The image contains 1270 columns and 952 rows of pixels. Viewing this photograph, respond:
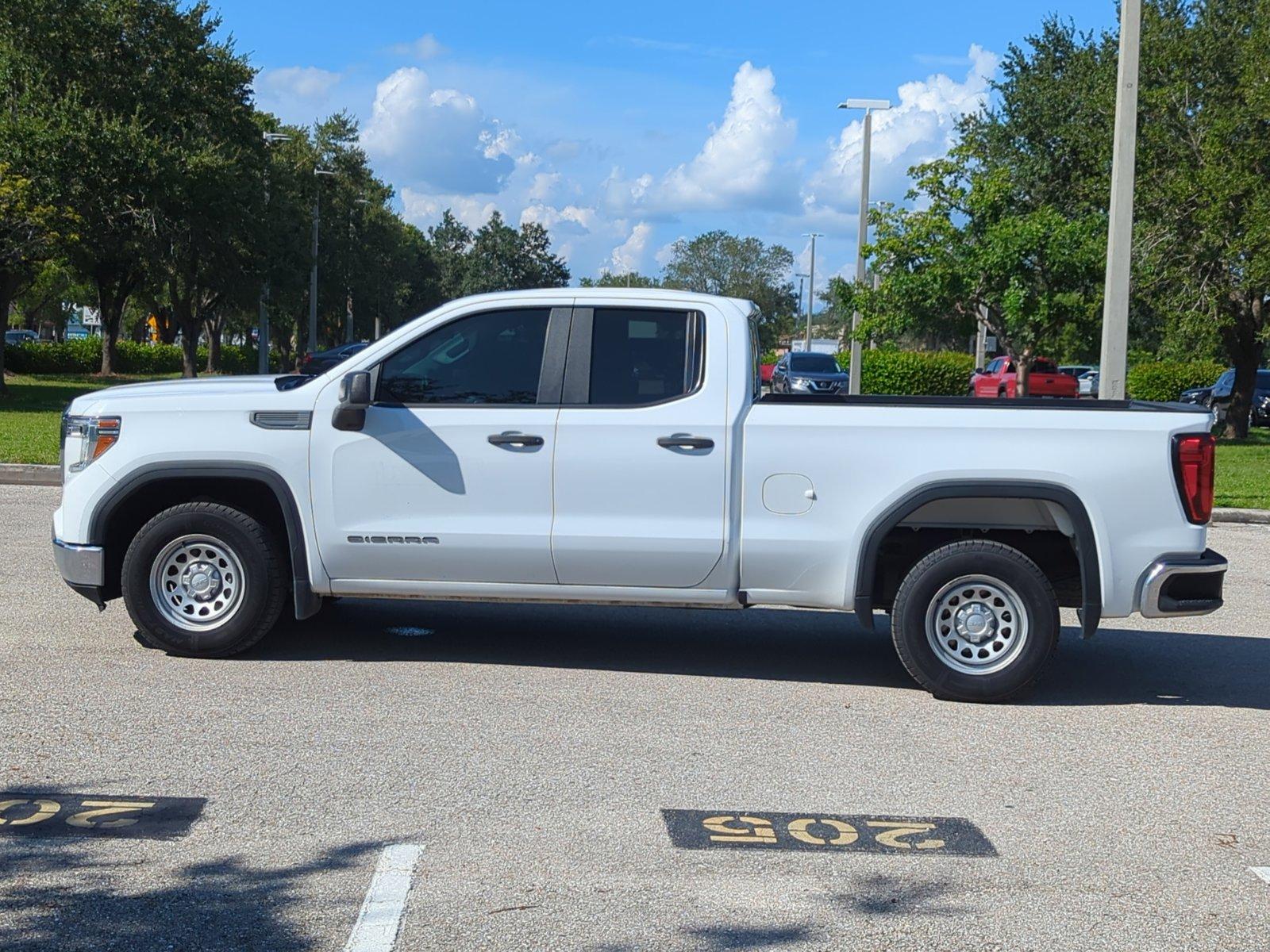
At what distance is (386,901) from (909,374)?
134ft

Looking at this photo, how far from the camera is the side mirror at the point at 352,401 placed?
274 inches

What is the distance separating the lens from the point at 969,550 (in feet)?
22.8

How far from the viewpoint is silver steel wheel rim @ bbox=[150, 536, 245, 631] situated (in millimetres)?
7359

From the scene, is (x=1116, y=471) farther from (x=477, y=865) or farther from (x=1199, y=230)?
(x=1199, y=230)

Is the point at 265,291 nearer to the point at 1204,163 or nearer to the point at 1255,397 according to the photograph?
the point at 1255,397

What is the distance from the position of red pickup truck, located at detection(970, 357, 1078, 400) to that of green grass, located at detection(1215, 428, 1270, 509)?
815 cm

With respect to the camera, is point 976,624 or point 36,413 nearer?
point 976,624

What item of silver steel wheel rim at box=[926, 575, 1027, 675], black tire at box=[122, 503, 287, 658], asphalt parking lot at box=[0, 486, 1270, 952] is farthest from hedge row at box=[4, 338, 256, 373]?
silver steel wheel rim at box=[926, 575, 1027, 675]

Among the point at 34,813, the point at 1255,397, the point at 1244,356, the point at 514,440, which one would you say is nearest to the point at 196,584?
the point at 514,440

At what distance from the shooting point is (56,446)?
1958 cm

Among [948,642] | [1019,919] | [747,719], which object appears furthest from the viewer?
[948,642]

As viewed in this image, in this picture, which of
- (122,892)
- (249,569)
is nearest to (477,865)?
(122,892)

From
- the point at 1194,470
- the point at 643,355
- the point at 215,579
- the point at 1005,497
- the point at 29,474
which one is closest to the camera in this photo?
the point at 1194,470

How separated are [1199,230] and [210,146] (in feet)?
81.5
